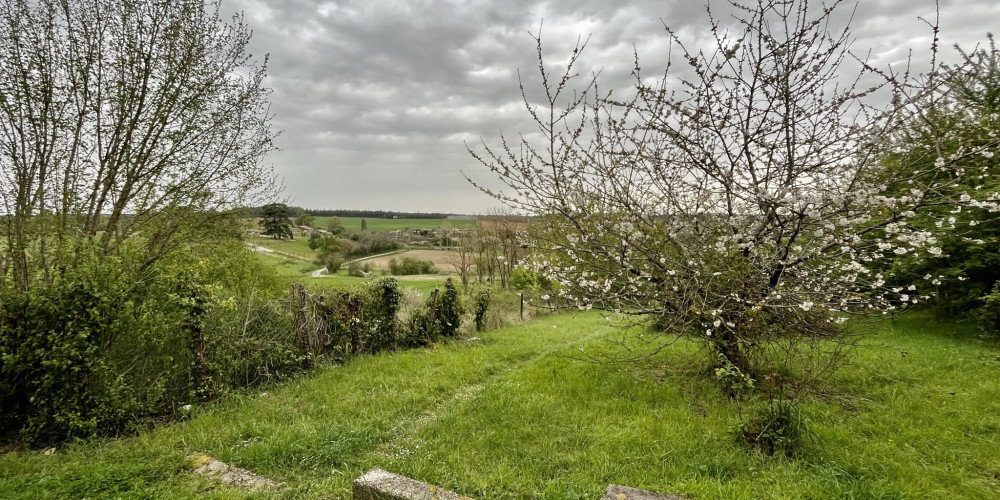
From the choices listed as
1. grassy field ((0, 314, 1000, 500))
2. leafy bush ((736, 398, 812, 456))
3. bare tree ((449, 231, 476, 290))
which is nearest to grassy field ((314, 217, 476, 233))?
bare tree ((449, 231, 476, 290))

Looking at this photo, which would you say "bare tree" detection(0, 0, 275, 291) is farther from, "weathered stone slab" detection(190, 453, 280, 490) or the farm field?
the farm field

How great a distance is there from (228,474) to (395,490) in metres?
1.51

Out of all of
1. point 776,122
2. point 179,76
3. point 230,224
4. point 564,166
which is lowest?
point 230,224

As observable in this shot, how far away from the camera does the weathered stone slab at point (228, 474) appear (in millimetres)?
Answer: 3203

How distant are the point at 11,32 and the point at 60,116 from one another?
1022 mm

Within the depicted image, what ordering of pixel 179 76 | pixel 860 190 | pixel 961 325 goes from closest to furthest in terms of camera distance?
1. pixel 860 190
2. pixel 179 76
3. pixel 961 325

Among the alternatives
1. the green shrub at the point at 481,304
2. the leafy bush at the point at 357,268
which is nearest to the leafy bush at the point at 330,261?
the leafy bush at the point at 357,268

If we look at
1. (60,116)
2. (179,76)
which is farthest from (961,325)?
Answer: (60,116)

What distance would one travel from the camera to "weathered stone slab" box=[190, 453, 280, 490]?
3203mm

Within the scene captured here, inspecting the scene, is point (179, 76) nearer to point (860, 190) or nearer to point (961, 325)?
point (860, 190)

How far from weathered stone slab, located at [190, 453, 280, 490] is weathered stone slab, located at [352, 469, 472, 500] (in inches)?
31.2

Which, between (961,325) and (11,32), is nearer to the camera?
(11,32)

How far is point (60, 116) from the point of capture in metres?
5.30

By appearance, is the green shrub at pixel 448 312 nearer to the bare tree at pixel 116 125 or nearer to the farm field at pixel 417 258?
the bare tree at pixel 116 125
